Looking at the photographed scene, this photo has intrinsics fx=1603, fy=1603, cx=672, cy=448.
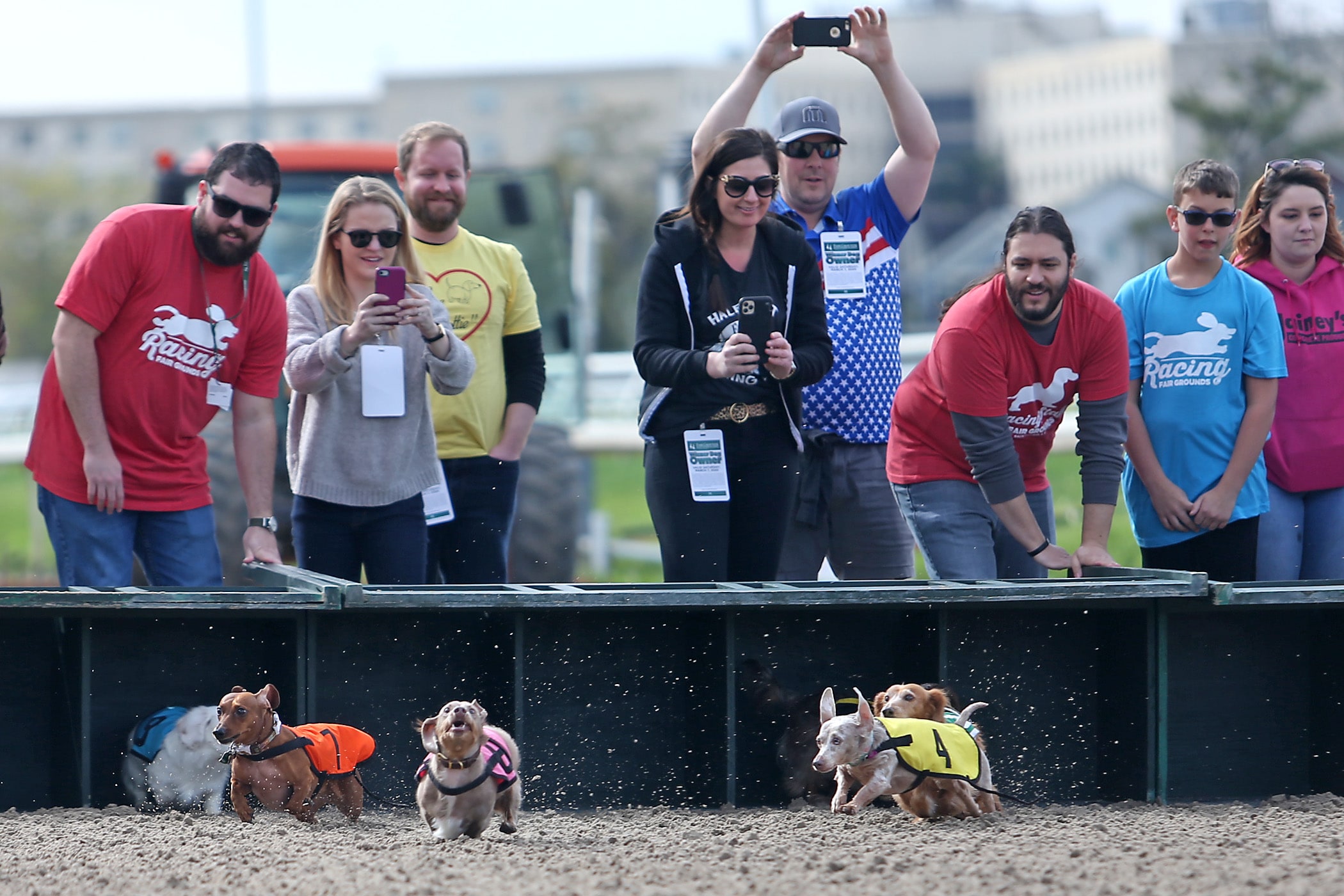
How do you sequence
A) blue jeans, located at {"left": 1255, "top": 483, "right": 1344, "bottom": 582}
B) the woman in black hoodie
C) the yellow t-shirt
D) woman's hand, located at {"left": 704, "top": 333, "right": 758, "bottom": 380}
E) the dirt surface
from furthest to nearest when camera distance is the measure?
the yellow t-shirt, blue jeans, located at {"left": 1255, "top": 483, "right": 1344, "bottom": 582}, the woman in black hoodie, woman's hand, located at {"left": 704, "top": 333, "right": 758, "bottom": 380}, the dirt surface

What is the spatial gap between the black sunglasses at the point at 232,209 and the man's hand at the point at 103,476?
857 mm

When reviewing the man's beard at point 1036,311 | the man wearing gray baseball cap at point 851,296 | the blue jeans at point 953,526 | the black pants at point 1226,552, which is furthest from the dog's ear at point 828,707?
the black pants at point 1226,552

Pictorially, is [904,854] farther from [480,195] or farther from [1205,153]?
[1205,153]

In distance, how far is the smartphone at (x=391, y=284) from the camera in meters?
5.20

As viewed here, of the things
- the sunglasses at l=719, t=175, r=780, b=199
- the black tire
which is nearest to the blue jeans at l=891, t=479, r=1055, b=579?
the sunglasses at l=719, t=175, r=780, b=199

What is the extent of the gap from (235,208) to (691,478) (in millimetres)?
1750

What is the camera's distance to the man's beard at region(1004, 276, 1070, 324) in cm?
516

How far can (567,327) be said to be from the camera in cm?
1027

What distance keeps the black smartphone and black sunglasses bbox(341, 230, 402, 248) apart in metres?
1.23

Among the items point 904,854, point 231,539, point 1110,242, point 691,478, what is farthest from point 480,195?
point 1110,242

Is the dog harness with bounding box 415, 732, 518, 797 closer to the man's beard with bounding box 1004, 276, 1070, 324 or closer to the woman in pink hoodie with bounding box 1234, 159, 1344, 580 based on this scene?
the man's beard with bounding box 1004, 276, 1070, 324

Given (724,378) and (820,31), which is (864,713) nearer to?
(724,378)

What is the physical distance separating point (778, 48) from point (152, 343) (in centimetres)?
254

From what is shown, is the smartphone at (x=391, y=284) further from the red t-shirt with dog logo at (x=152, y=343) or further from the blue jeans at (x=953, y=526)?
the blue jeans at (x=953, y=526)
